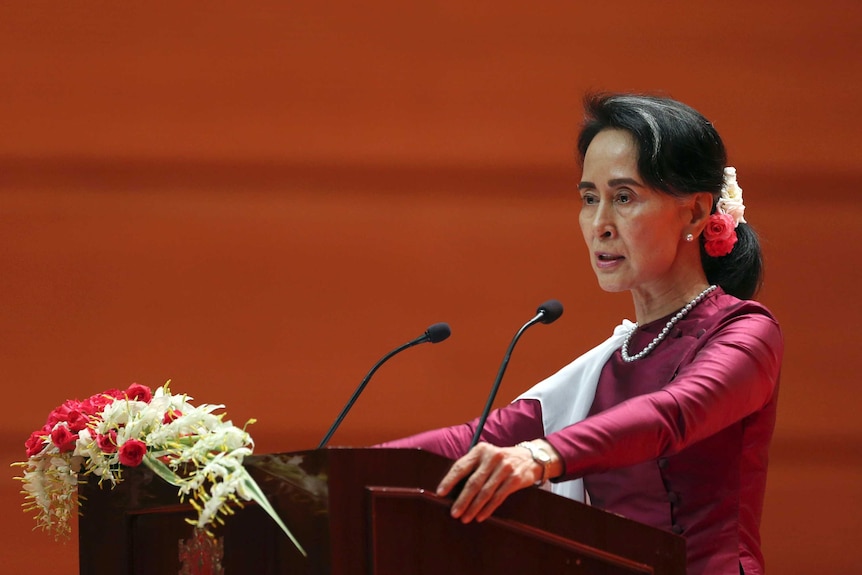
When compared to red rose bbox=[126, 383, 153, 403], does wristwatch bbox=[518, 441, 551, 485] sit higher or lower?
lower

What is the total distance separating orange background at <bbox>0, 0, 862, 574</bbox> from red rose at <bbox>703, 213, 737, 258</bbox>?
1.34 m

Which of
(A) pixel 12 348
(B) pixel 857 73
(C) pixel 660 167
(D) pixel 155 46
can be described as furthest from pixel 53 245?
(B) pixel 857 73

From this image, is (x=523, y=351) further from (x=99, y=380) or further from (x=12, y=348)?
(x=12, y=348)

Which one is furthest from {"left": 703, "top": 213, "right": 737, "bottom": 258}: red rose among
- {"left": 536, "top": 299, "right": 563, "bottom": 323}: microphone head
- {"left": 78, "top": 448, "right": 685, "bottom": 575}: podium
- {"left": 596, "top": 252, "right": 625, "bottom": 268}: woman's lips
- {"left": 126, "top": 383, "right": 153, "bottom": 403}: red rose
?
{"left": 126, "top": 383, "right": 153, "bottom": 403}: red rose

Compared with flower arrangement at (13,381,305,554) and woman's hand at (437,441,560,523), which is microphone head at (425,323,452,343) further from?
woman's hand at (437,441,560,523)

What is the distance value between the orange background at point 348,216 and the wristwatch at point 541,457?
6.50 feet

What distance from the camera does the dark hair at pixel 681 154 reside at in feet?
7.74

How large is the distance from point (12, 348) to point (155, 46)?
42.6 inches

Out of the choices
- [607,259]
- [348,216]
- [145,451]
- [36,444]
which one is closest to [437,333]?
[607,259]

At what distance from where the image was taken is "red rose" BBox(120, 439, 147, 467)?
1.86 meters

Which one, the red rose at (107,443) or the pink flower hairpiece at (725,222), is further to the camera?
the pink flower hairpiece at (725,222)

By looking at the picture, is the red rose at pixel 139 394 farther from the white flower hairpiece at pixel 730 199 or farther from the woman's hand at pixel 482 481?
the white flower hairpiece at pixel 730 199

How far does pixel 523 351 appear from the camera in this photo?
12.4ft

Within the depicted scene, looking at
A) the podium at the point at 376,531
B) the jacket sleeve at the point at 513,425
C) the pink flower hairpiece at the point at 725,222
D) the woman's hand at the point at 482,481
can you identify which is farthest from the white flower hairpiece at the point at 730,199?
the woman's hand at the point at 482,481
